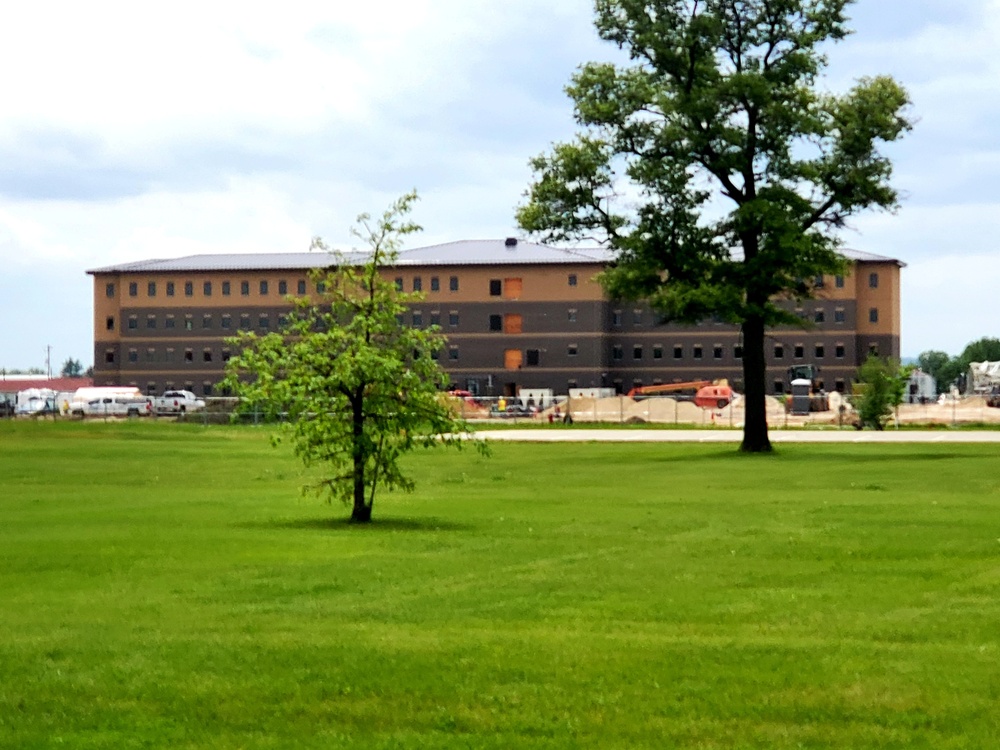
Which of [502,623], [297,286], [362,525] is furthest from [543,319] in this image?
[502,623]

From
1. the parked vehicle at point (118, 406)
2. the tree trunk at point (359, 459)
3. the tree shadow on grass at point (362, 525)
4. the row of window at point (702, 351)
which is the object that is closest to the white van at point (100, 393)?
the parked vehicle at point (118, 406)

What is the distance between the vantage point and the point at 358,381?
72.9 feet

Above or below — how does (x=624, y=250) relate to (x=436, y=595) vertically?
above

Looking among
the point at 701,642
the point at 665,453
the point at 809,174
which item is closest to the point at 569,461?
the point at 665,453

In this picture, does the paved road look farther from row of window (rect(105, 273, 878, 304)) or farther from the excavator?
row of window (rect(105, 273, 878, 304))

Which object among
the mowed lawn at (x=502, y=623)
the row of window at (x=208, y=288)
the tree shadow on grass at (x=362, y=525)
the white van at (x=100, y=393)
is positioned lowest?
the mowed lawn at (x=502, y=623)

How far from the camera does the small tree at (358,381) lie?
72.2ft

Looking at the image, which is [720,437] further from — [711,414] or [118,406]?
[118,406]

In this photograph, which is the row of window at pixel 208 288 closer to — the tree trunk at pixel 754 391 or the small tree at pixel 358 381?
the tree trunk at pixel 754 391

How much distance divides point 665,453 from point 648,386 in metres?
81.5

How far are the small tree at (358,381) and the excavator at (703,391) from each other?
76.6 m

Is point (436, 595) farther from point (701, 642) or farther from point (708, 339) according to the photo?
point (708, 339)

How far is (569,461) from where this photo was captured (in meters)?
44.5

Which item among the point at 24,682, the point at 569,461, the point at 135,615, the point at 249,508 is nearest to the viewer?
the point at 24,682
